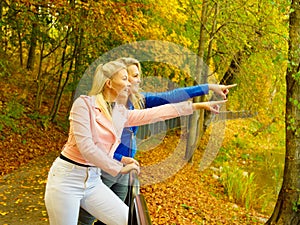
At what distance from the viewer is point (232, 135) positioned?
16641 millimetres

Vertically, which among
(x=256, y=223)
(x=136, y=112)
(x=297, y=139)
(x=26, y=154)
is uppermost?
(x=136, y=112)

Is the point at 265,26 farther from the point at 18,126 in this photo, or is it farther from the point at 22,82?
the point at 22,82

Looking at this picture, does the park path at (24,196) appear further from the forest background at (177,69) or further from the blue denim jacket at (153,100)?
the blue denim jacket at (153,100)

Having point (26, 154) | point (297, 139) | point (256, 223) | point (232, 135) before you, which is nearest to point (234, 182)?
point (256, 223)

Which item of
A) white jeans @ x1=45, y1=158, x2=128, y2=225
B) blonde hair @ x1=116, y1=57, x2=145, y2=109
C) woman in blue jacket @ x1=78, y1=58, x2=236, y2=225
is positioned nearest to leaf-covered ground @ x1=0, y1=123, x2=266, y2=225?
woman in blue jacket @ x1=78, y1=58, x2=236, y2=225

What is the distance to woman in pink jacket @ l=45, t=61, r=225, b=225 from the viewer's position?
1.98m

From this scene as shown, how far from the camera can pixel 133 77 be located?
8.10 ft

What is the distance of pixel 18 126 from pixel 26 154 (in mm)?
1283

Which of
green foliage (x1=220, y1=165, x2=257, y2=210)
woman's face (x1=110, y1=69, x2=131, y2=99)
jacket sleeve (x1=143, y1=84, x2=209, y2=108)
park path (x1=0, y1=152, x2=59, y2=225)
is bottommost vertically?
green foliage (x1=220, y1=165, x2=257, y2=210)

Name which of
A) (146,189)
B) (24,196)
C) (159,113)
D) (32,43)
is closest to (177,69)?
(146,189)

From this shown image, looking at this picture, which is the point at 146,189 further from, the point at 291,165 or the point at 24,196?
the point at 291,165

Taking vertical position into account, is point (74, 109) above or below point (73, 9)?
below

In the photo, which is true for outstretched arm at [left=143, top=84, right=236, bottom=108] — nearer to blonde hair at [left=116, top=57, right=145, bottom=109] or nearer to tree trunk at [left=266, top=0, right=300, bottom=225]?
blonde hair at [left=116, top=57, right=145, bottom=109]

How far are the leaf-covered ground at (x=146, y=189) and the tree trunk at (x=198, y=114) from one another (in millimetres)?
517
